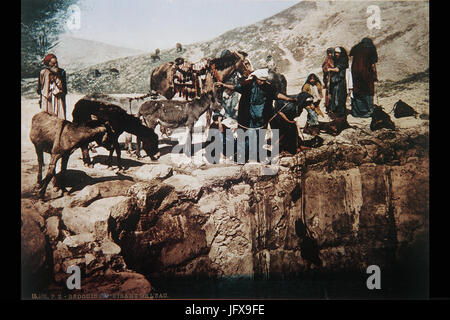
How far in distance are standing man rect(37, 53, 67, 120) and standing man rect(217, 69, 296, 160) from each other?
259 cm

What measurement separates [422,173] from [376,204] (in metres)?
0.86

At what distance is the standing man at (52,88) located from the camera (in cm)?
498

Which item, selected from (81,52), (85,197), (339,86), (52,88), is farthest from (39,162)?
(339,86)

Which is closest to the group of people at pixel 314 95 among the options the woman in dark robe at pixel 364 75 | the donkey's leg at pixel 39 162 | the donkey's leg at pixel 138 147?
the woman in dark robe at pixel 364 75

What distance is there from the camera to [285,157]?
4.93 m

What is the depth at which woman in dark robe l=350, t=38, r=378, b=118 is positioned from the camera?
4996 mm

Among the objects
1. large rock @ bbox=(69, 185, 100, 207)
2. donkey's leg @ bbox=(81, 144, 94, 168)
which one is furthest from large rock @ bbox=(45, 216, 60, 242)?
donkey's leg @ bbox=(81, 144, 94, 168)

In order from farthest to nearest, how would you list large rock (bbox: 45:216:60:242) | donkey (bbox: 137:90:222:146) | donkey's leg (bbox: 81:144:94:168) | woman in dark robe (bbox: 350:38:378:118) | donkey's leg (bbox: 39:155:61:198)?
donkey (bbox: 137:90:222:146), woman in dark robe (bbox: 350:38:378:118), donkey's leg (bbox: 81:144:94:168), donkey's leg (bbox: 39:155:61:198), large rock (bbox: 45:216:60:242)

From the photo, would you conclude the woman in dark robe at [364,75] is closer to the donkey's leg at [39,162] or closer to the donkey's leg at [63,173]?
the donkey's leg at [63,173]

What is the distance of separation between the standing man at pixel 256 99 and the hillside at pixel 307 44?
0.83 ft

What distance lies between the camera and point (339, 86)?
16.7 ft

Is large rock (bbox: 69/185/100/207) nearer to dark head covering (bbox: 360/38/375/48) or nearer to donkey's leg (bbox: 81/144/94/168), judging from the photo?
donkey's leg (bbox: 81/144/94/168)
